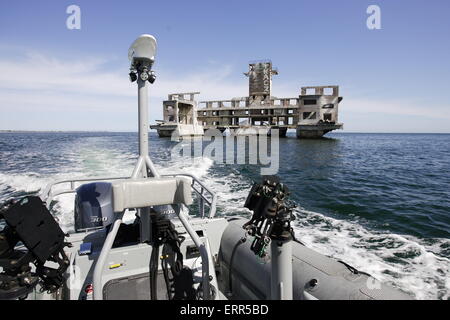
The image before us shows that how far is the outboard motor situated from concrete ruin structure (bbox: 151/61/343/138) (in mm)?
58379

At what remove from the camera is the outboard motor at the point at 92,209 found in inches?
→ 201

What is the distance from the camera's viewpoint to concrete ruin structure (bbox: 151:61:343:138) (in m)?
58.2

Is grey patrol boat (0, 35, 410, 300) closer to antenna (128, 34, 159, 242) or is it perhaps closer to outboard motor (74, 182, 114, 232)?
antenna (128, 34, 159, 242)

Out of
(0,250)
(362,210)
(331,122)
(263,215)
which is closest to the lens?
(0,250)

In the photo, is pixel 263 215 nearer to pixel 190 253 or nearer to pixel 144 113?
pixel 144 113

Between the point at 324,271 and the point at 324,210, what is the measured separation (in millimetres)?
8243

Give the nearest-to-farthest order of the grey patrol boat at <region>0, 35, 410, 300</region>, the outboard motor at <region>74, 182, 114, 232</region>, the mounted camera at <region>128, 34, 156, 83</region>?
Result: the grey patrol boat at <region>0, 35, 410, 300</region> < the mounted camera at <region>128, 34, 156, 83</region> < the outboard motor at <region>74, 182, 114, 232</region>

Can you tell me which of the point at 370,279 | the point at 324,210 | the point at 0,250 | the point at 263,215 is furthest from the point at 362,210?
the point at 0,250

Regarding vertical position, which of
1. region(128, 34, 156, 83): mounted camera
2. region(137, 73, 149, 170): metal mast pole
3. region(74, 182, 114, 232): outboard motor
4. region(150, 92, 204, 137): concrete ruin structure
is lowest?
region(74, 182, 114, 232): outboard motor

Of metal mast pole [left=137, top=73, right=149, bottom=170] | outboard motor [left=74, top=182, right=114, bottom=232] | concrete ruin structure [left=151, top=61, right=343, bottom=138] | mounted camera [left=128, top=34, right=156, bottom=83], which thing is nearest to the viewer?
mounted camera [left=128, top=34, right=156, bottom=83]

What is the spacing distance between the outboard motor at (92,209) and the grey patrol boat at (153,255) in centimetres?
81

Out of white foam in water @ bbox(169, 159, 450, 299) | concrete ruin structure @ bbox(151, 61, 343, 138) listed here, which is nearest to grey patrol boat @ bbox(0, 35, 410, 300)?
white foam in water @ bbox(169, 159, 450, 299)
